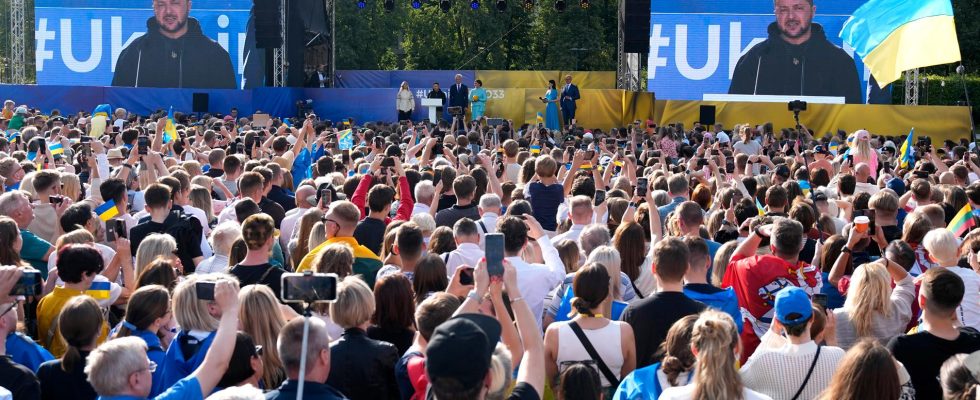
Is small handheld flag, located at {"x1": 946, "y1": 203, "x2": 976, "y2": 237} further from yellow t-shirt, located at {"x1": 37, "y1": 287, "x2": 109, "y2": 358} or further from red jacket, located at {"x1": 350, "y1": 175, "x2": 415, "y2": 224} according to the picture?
yellow t-shirt, located at {"x1": 37, "y1": 287, "x2": 109, "y2": 358}

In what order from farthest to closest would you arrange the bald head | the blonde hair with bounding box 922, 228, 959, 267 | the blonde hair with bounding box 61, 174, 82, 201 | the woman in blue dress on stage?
the woman in blue dress on stage
the blonde hair with bounding box 61, 174, 82, 201
the bald head
the blonde hair with bounding box 922, 228, 959, 267

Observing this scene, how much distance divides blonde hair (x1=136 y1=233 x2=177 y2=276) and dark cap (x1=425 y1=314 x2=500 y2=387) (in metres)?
3.27

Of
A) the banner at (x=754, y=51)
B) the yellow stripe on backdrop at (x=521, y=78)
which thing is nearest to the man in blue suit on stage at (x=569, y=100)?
the banner at (x=754, y=51)

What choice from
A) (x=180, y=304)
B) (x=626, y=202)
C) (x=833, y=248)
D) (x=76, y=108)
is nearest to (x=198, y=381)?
(x=180, y=304)

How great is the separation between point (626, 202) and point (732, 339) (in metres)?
4.54

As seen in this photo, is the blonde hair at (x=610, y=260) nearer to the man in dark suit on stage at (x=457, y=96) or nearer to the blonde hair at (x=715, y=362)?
the blonde hair at (x=715, y=362)

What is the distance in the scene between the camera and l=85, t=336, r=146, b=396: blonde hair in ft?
13.1

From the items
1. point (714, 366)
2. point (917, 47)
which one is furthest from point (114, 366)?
point (917, 47)

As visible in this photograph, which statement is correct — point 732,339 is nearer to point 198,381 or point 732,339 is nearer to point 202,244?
point 198,381

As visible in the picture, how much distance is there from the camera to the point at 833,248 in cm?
680

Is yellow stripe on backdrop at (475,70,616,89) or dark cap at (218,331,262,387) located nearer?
dark cap at (218,331,262,387)

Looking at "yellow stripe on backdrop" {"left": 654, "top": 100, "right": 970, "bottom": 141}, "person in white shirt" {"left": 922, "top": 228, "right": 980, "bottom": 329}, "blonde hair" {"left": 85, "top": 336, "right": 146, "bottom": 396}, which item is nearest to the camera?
"blonde hair" {"left": 85, "top": 336, "right": 146, "bottom": 396}

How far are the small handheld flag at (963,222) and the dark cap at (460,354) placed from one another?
21.2ft

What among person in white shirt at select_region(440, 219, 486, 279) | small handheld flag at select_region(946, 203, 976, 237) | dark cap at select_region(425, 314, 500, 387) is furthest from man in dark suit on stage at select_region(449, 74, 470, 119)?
dark cap at select_region(425, 314, 500, 387)
